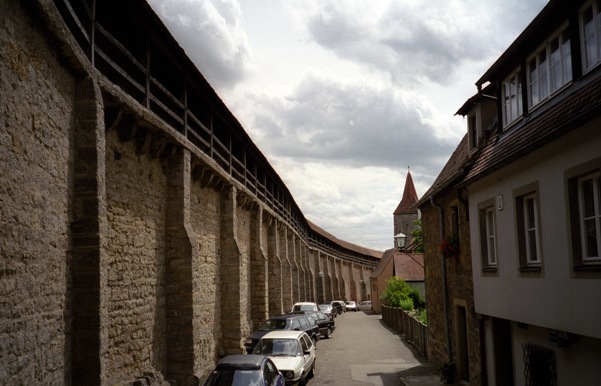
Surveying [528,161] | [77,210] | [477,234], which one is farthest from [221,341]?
[528,161]

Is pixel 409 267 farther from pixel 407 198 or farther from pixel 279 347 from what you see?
pixel 407 198

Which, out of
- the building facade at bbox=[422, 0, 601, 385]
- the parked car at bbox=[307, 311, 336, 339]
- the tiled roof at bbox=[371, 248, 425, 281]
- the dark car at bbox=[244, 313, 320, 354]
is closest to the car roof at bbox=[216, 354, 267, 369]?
the building facade at bbox=[422, 0, 601, 385]

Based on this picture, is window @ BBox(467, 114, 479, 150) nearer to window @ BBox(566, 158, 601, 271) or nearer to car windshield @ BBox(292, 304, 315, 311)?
window @ BBox(566, 158, 601, 271)

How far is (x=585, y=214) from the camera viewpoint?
808 centimetres

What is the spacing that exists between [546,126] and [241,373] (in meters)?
6.60

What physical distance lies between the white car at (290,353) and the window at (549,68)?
8.29m

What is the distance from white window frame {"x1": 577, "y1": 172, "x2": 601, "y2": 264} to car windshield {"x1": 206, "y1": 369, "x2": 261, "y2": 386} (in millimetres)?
5760

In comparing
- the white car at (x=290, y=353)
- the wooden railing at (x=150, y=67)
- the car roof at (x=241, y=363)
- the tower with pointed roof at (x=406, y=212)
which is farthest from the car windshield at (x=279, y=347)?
the tower with pointed roof at (x=406, y=212)

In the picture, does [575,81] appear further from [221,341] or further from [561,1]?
[221,341]

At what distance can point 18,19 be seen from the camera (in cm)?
686

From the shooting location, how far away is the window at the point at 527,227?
994 cm

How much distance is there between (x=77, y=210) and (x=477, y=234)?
8.25 meters

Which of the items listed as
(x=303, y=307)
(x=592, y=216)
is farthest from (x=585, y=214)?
(x=303, y=307)

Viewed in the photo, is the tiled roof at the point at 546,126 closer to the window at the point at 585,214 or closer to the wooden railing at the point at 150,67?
the window at the point at 585,214
